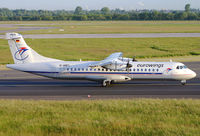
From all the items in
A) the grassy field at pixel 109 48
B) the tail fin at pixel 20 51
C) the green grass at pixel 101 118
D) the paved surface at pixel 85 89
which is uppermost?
the tail fin at pixel 20 51

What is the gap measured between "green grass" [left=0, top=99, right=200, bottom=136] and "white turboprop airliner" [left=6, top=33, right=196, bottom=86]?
336 inches

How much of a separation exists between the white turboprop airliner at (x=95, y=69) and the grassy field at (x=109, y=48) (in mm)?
21327

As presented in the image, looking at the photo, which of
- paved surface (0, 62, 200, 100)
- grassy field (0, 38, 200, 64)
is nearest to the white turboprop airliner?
paved surface (0, 62, 200, 100)

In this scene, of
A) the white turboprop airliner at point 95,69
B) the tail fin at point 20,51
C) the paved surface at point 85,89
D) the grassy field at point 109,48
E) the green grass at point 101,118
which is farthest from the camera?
the grassy field at point 109,48

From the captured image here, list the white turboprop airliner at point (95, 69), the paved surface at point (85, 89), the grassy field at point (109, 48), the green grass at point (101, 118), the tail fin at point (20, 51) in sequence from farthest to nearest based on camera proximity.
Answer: the grassy field at point (109, 48), the tail fin at point (20, 51), the white turboprop airliner at point (95, 69), the paved surface at point (85, 89), the green grass at point (101, 118)

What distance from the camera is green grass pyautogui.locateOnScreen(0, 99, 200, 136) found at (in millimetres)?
15320

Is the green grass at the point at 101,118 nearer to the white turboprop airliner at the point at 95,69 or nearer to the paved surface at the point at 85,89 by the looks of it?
the paved surface at the point at 85,89

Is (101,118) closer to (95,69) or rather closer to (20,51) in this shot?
(95,69)

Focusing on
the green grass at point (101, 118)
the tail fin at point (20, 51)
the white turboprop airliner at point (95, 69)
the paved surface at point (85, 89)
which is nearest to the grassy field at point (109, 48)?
the paved surface at point (85, 89)

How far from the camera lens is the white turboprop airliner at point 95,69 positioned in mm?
30312

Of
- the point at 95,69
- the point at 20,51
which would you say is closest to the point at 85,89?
the point at 95,69

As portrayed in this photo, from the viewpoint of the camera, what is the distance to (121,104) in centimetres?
2153

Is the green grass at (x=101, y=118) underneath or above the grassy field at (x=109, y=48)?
above

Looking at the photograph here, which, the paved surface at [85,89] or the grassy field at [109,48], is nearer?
the paved surface at [85,89]
